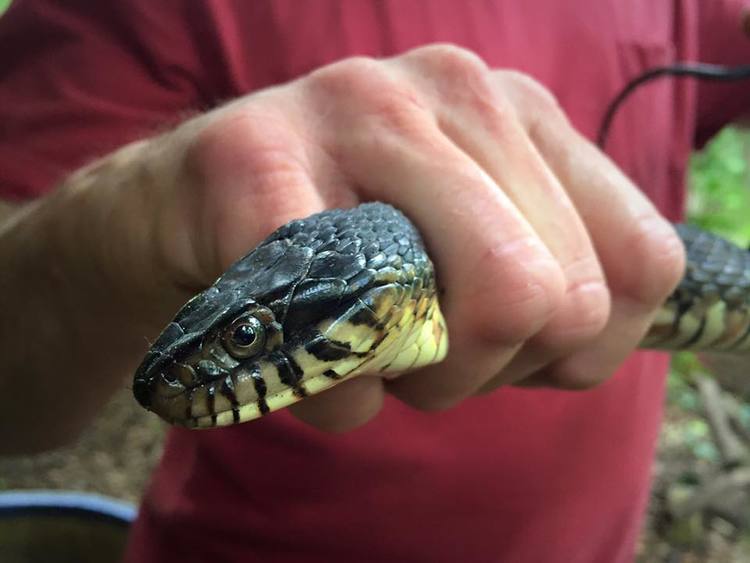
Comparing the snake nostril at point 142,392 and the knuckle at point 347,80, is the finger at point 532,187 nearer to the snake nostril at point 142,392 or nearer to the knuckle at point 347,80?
the knuckle at point 347,80

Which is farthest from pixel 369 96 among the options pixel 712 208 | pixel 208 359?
pixel 712 208

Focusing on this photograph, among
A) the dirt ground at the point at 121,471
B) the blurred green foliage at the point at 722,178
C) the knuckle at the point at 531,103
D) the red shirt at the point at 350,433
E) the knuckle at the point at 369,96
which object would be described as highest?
the knuckle at the point at 369,96

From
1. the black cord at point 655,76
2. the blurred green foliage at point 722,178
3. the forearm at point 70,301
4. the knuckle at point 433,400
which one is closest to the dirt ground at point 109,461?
the forearm at point 70,301

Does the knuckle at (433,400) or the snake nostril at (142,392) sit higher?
the snake nostril at (142,392)

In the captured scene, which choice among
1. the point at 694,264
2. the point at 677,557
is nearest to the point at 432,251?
the point at 694,264

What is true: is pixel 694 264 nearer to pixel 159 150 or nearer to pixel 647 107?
pixel 647 107

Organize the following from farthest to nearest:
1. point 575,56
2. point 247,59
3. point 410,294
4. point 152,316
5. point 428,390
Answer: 1. point 575,56
2. point 247,59
3. point 152,316
4. point 428,390
5. point 410,294

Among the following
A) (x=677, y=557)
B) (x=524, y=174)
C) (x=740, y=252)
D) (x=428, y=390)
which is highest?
(x=524, y=174)
